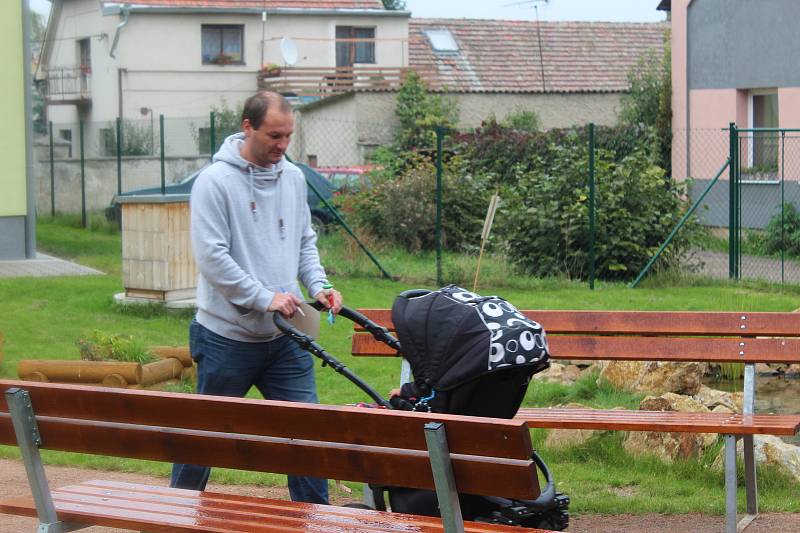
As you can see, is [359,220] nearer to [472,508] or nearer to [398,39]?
[472,508]

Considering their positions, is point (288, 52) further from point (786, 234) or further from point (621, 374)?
point (621, 374)

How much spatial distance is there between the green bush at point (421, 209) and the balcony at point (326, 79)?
1866 cm

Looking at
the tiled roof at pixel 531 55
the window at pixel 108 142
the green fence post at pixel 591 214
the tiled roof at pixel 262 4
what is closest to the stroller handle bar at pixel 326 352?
the green fence post at pixel 591 214

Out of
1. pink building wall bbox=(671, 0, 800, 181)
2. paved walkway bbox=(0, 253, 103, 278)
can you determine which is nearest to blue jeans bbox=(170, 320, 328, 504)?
paved walkway bbox=(0, 253, 103, 278)

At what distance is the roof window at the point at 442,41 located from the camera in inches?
1548

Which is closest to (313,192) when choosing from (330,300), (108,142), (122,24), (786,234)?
(786,234)

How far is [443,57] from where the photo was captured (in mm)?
39000

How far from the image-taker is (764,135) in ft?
74.8

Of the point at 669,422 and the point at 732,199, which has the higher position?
the point at 732,199

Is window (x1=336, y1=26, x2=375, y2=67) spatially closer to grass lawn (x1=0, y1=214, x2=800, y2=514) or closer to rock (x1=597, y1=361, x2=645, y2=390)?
grass lawn (x1=0, y1=214, x2=800, y2=514)

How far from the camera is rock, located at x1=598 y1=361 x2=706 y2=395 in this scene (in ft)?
30.0

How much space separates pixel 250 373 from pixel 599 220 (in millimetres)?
11007

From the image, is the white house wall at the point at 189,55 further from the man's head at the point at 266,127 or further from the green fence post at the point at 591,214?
the man's head at the point at 266,127

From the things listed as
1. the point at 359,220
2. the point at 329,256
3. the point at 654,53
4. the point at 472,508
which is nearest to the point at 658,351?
the point at 472,508
